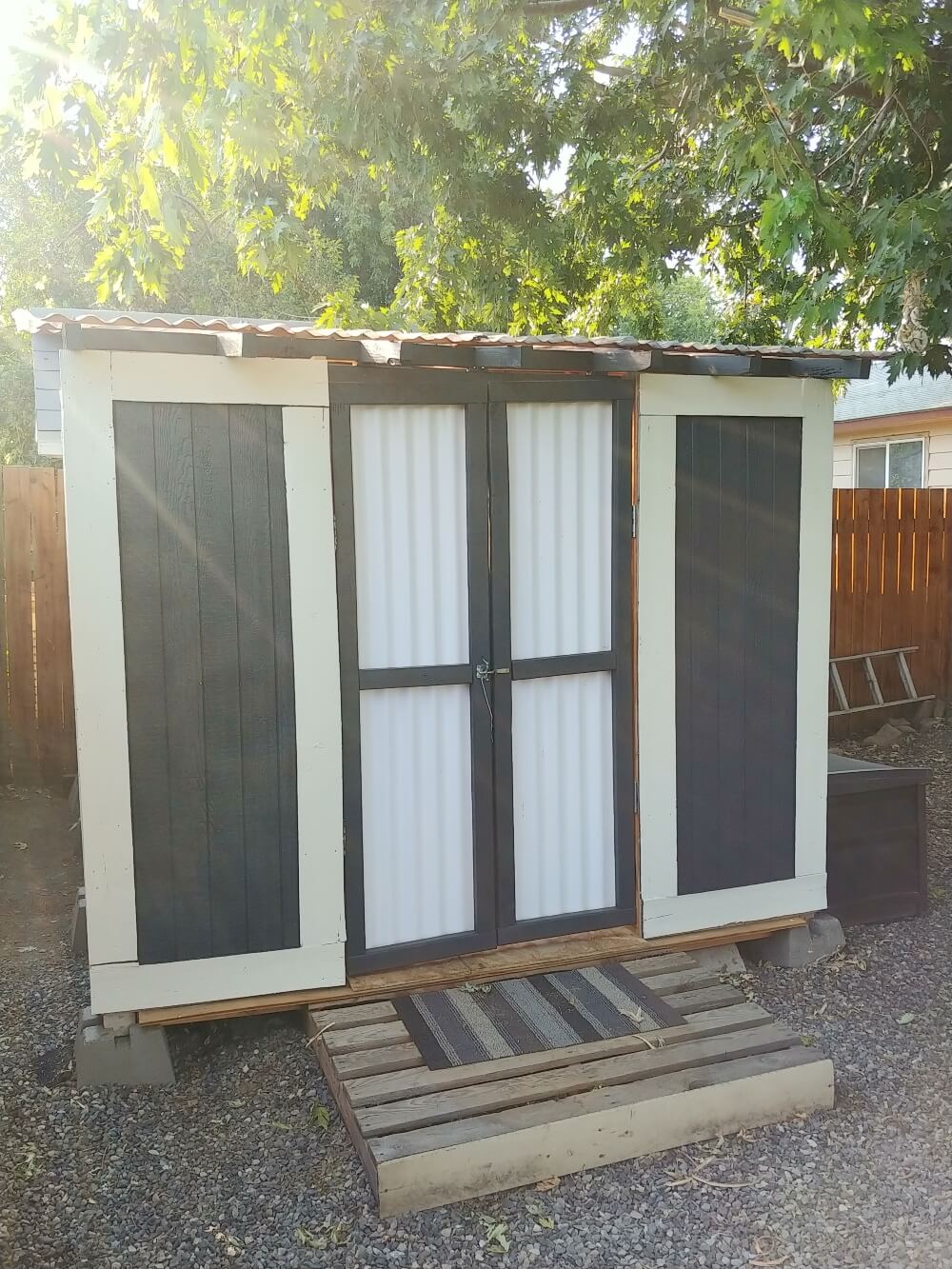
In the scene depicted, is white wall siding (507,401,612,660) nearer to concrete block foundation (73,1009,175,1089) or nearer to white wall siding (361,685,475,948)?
white wall siding (361,685,475,948)

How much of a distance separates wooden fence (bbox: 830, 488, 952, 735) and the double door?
528 centimetres

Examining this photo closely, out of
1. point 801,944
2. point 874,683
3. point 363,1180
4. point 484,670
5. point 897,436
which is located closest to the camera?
point 363,1180

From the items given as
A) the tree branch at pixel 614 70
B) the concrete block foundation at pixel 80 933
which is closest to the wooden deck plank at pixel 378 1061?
the concrete block foundation at pixel 80 933

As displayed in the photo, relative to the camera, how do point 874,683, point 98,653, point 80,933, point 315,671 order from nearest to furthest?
1. point 98,653
2. point 315,671
3. point 80,933
4. point 874,683

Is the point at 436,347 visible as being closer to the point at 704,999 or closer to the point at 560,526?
the point at 560,526

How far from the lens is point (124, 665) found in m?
3.38

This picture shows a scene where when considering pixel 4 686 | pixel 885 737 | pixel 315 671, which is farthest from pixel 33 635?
pixel 885 737

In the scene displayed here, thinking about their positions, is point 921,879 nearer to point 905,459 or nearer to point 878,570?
point 878,570

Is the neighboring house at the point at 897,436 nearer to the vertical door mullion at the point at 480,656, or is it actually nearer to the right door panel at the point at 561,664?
the right door panel at the point at 561,664

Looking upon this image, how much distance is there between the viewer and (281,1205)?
2.89 meters

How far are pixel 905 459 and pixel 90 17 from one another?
10.6m

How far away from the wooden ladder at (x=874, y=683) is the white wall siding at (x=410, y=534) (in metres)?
5.45

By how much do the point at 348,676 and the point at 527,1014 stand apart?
132 cm

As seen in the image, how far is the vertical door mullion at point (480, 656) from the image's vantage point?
3.73 meters
